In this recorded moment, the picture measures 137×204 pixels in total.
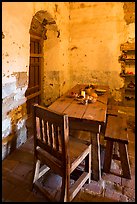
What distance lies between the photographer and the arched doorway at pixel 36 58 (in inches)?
131

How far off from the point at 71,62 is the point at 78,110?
8.25 ft

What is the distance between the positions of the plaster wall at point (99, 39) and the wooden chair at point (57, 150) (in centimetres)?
260

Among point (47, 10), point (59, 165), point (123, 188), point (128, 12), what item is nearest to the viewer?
point (59, 165)

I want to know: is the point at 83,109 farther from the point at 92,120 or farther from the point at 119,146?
the point at 119,146

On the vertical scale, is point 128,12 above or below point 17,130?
above

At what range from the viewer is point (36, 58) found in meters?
3.61

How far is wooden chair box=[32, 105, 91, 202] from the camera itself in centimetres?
138

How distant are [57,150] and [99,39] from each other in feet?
10.6

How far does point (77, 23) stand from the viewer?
4.09 metres

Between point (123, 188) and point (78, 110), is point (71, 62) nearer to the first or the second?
point (78, 110)

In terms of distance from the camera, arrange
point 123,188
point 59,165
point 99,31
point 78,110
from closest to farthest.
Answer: point 59,165, point 123,188, point 78,110, point 99,31

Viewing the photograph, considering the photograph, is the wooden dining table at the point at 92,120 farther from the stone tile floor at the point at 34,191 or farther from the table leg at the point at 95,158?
the stone tile floor at the point at 34,191

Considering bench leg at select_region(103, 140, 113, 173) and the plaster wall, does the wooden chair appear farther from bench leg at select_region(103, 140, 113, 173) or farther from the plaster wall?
the plaster wall

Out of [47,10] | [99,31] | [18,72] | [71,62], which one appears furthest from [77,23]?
[18,72]
